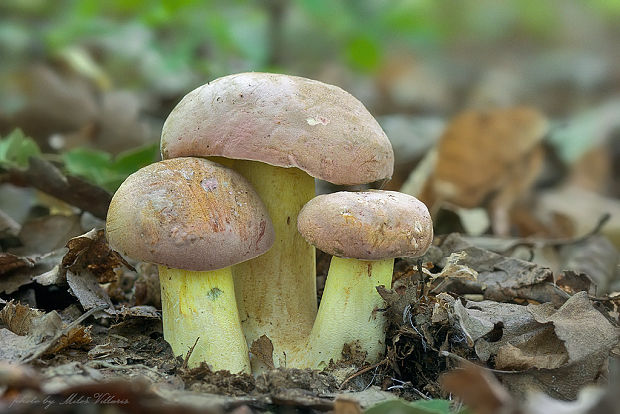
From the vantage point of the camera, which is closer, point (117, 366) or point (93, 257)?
point (117, 366)

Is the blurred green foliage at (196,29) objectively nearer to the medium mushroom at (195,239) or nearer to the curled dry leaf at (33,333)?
the medium mushroom at (195,239)

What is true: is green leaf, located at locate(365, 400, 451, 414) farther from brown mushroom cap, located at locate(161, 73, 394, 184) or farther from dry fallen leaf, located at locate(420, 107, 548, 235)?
dry fallen leaf, located at locate(420, 107, 548, 235)

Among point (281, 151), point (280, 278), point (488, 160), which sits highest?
point (281, 151)

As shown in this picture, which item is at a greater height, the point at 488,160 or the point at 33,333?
the point at 33,333

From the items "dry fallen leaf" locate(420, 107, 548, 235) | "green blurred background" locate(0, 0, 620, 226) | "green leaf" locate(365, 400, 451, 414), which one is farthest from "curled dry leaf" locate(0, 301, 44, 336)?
"dry fallen leaf" locate(420, 107, 548, 235)

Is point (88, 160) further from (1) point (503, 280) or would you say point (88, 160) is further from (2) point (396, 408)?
(2) point (396, 408)

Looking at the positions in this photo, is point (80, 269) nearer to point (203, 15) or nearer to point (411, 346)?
point (411, 346)

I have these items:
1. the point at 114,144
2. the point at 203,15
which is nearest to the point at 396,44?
the point at 203,15

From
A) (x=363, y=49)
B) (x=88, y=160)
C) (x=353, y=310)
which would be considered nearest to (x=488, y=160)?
(x=363, y=49)
